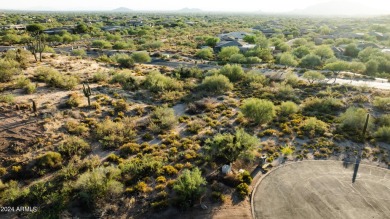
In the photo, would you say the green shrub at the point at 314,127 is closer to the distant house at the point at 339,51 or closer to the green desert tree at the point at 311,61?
the green desert tree at the point at 311,61

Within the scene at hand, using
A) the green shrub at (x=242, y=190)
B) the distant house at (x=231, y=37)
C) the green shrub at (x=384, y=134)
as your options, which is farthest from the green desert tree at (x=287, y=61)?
the green shrub at (x=242, y=190)

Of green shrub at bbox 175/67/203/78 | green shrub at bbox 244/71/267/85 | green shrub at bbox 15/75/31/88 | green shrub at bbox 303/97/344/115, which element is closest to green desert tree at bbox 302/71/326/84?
green shrub at bbox 244/71/267/85

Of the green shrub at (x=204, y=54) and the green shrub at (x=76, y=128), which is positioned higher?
the green shrub at (x=204, y=54)

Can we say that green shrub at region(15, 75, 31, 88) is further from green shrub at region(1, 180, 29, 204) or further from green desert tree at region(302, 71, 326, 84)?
green desert tree at region(302, 71, 326, 84)

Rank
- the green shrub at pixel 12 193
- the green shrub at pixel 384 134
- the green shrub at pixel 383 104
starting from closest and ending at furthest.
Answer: the green shrub at pixel 12 193, the green shrub at pixel 384 134, the green shrub at pixel 383 104

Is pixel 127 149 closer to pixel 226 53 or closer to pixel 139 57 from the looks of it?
pixel 139 57

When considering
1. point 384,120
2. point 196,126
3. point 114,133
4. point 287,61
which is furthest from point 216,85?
point 287,61
